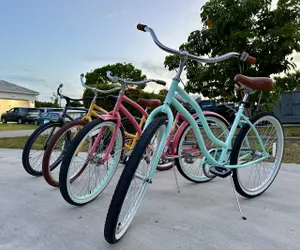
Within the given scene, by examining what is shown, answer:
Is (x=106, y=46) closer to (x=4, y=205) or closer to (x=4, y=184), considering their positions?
(x=4, y=184)

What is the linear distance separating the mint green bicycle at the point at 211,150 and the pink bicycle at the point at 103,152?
0.19 metres

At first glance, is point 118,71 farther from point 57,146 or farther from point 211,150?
point 211,150

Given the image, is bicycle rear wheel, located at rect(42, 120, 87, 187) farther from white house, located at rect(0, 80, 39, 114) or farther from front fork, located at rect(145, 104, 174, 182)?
white house, located at rect(0, 80, 39, 114)

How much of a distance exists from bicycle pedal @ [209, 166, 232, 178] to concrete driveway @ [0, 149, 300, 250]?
0.24 m

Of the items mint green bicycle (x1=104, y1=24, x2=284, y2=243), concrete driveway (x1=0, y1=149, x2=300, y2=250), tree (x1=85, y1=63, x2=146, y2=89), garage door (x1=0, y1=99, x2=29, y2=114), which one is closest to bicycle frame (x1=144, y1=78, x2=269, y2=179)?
mint green bicycle (x1=104, y1=24, x2=284, y2=243)

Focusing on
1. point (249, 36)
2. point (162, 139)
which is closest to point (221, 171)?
point (162, 139)

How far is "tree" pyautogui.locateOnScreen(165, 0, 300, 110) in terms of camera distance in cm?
504

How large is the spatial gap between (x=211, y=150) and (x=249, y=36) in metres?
4.27

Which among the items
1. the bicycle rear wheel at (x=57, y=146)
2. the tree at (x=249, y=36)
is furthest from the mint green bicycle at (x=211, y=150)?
the tree at (x=249, y=36)

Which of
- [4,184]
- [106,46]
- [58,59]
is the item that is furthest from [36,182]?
[58,59]

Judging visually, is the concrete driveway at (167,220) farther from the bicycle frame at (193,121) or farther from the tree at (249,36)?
the tree at (249,36)

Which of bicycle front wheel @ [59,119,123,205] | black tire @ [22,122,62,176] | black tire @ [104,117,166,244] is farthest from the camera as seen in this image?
black tire @ [22,122,62,176]

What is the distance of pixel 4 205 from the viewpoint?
174 cm

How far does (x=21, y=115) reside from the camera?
54.6 feet
